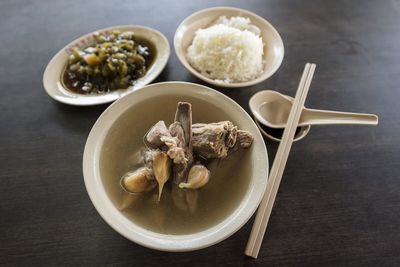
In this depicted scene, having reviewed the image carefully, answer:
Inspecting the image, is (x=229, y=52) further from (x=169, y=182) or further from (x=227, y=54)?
(x=169, y=182)

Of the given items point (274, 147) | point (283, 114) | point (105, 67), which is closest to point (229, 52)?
point (283, 114)

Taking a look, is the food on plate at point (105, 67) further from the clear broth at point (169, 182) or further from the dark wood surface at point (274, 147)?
the clear broth at point (169, 182)

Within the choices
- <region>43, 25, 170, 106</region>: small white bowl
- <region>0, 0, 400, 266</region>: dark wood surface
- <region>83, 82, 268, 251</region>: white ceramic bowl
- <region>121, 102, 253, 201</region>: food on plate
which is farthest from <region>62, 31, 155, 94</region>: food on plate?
<region>121, 102, 253, 201</region>: food on plate

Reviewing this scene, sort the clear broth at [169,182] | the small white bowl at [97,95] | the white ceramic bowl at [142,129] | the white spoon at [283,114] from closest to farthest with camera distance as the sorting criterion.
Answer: the white ceramic bowl at [142,129] < the clear broth at [169,182] < the white spoon at [283,114] < the small white bowl at [97,95]

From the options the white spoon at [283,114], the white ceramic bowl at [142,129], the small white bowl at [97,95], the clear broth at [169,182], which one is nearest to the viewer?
the white ceramic bowl at [142,129]

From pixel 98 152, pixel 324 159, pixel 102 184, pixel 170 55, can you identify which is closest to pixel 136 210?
pixel 102 184

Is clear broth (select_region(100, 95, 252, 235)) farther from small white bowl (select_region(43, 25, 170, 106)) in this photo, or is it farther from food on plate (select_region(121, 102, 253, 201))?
small white bowl (select_region(43, 25, 170, 106))

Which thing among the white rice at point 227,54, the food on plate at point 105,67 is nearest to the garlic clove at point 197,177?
the white rice at point 227,54
